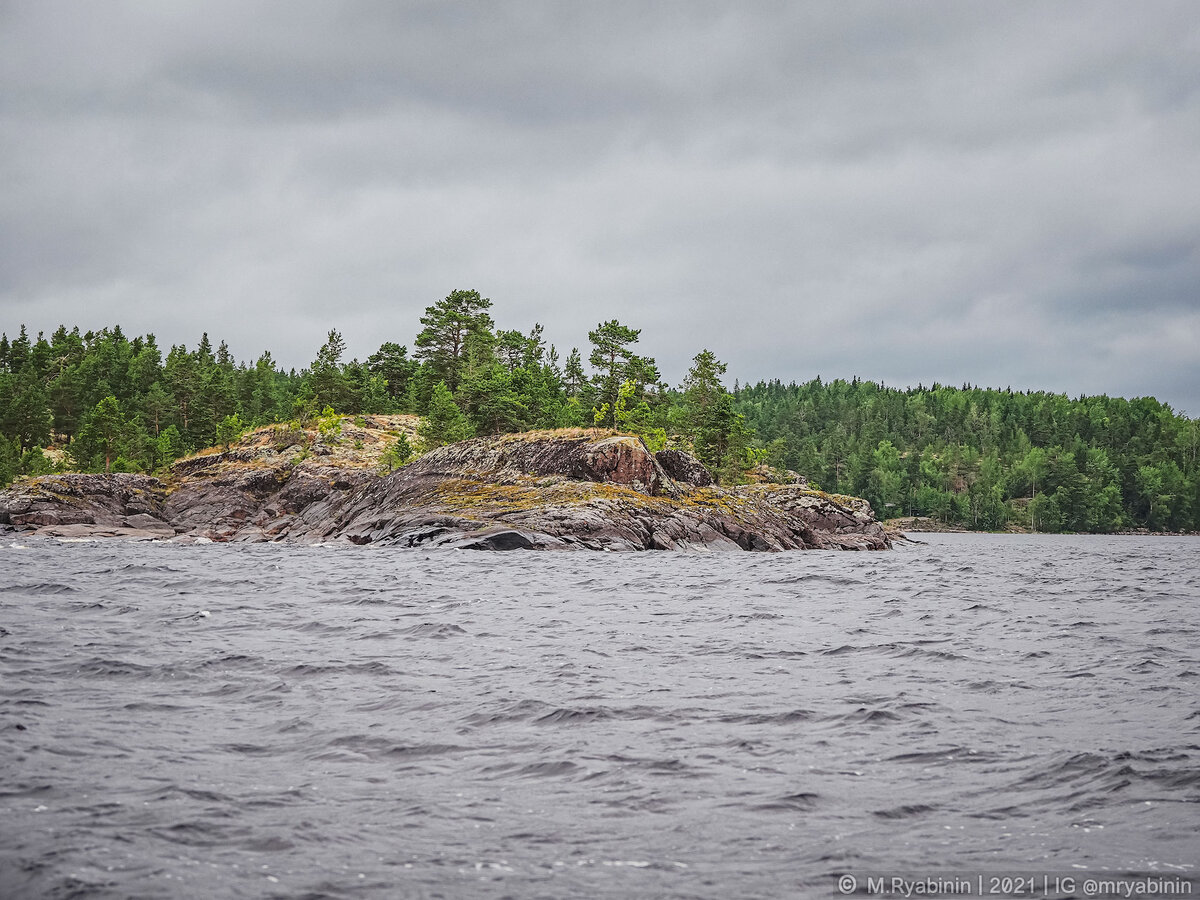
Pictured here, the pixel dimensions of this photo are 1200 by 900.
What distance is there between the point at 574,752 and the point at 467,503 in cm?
4904

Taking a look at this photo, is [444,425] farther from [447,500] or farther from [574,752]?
[574,752]

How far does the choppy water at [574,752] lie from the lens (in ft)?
21.1

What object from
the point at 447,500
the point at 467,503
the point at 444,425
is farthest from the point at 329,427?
the point at 467,503

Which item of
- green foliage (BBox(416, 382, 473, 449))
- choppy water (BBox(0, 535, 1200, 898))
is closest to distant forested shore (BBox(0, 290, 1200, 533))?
green foliage (BBox(416, 382, 473, 449))

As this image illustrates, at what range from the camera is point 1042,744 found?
9594 mm

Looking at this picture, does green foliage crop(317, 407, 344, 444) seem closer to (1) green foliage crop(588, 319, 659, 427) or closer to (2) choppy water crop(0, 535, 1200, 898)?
(1) green foliage crop(588, 319, 659, 427)

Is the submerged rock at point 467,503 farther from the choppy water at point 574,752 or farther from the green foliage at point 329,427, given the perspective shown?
the choppy water at point 574,752

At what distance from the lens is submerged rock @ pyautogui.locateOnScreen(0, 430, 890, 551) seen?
54406 mm

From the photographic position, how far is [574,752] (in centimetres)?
927

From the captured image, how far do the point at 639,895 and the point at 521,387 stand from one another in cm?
8638

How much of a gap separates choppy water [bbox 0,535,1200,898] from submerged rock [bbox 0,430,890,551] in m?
34.0

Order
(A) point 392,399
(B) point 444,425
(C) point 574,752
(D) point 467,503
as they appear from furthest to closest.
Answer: (A) point 392,399
(B) point 444,425
(D) point 467,503
(C) point 574,752

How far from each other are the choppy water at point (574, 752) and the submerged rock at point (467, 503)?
3403 centimetres

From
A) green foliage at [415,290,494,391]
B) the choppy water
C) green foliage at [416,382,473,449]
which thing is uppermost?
green foliage at [415,290,494,391]
